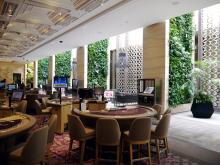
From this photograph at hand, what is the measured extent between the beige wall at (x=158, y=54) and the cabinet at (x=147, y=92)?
37cm

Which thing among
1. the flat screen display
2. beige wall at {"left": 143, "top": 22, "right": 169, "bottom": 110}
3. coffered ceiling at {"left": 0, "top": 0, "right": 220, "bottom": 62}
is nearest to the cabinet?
beige wall at {"left": 143, "top": 22, "right": 169, "bottom": 110}

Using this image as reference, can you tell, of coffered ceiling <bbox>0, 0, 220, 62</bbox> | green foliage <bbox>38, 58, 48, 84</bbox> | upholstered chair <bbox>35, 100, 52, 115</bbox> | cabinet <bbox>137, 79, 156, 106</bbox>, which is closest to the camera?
coffered ceiling <bbox>0, 0, 220, 62</bbox>

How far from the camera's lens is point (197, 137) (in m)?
5.70

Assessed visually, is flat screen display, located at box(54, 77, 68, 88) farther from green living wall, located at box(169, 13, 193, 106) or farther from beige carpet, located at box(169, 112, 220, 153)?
green living wall, located at box(169, 13, 193, 106)

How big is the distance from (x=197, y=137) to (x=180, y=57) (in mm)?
3946

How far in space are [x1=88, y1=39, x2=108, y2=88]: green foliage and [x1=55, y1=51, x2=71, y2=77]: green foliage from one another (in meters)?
4.55

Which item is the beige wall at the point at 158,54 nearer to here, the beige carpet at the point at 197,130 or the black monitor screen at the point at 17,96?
the beige carpet at the point at 197,130

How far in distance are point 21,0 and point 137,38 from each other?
7.51 metres

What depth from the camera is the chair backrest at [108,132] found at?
344 centimetres

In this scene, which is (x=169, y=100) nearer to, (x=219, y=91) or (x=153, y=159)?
(x=219, y=91)

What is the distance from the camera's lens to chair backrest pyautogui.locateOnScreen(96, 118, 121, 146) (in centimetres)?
344

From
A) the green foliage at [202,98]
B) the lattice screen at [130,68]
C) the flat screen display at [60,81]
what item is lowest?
the green foliage at [202,98]

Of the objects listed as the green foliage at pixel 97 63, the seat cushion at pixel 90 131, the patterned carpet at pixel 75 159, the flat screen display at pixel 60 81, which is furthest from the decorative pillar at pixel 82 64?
the seat cushion at pixel 90 131

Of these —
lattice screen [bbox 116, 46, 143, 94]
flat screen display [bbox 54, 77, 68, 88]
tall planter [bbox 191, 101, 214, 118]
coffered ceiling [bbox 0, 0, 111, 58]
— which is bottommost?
tall planter [bbox 191, 101, 214, 118]
